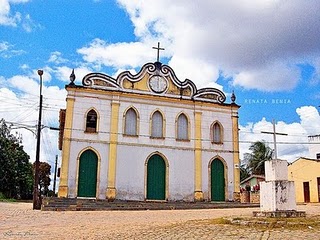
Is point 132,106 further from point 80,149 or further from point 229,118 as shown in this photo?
point 229,118

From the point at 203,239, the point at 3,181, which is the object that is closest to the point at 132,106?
the point at 203,239

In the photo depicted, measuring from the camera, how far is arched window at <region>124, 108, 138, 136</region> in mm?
24297

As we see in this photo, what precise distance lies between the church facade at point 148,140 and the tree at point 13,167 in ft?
64.2

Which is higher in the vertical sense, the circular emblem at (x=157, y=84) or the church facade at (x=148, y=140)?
the circular emblem at (x=157, y=84)

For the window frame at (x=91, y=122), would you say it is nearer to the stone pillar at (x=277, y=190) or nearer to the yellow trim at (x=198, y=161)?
the yellow trim at (x=198, y=161)

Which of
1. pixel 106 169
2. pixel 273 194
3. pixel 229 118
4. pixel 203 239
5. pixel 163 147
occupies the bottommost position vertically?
pixel 203 239

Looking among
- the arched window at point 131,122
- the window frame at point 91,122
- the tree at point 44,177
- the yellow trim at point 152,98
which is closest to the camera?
the window frame at point 91,122

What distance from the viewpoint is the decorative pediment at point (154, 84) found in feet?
79.8

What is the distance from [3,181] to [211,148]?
27.1 metres

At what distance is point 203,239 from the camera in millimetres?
7402

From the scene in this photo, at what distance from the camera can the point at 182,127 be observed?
25438 mm

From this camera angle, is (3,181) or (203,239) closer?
(203,239)

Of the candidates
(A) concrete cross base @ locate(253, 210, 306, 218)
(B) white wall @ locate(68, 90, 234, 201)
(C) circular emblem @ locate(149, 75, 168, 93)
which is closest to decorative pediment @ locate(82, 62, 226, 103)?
(C) circular emblem @ locate(149, 75, 168, 93)

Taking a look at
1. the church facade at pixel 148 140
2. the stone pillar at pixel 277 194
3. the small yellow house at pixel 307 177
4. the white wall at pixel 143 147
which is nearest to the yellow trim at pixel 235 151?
the church facade at pixel 148 140
